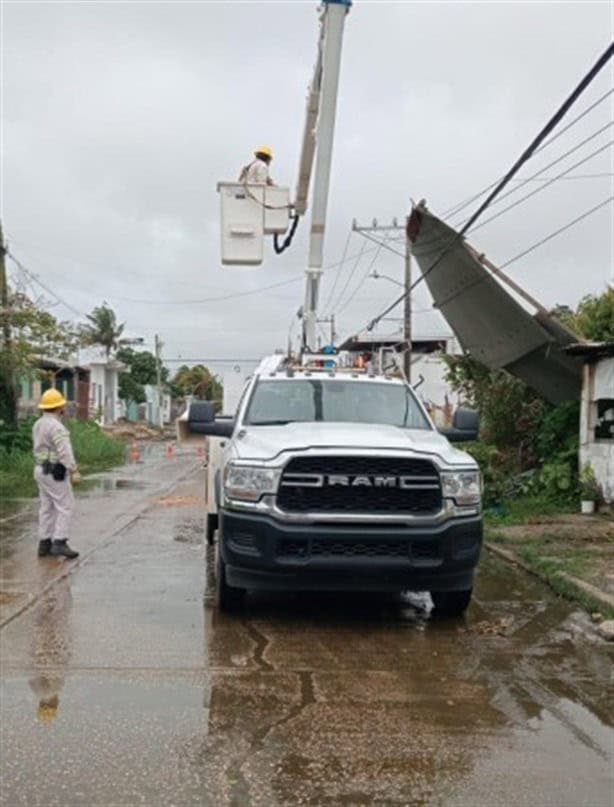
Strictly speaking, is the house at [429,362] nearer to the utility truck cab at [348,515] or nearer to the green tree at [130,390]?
the utility truck cab at [348,515]

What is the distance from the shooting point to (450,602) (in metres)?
7.29

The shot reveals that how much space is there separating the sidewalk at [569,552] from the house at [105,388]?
4295 centimetres

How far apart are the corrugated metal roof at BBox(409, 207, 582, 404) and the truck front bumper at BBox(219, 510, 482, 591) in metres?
7.62

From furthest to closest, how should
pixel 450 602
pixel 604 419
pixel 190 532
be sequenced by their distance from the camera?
pixel 604 419 → pixel 190 532 → pixel 450 602

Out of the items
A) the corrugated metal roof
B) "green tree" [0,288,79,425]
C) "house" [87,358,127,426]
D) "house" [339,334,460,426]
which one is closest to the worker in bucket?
the corrugated metal roof

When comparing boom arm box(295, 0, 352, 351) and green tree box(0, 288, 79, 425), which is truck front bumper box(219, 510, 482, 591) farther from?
green tree box(0, 288, 79, 425)

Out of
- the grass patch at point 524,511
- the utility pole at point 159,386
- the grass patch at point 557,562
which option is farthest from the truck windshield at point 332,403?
the utility pole at point 159,386

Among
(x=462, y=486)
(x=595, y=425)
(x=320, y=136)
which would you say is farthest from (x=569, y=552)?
(x=320, y=136)

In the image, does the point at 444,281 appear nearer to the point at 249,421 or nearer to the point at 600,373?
the point at 600,373

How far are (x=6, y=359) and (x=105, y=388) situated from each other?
4008cm

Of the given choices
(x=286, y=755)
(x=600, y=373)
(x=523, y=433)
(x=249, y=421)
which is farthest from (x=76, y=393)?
(x=286, y=755)

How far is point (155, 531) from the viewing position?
12.1 meters

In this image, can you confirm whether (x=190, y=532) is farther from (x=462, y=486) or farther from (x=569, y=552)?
(x=462, y=486)

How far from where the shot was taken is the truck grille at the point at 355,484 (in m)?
6.57
